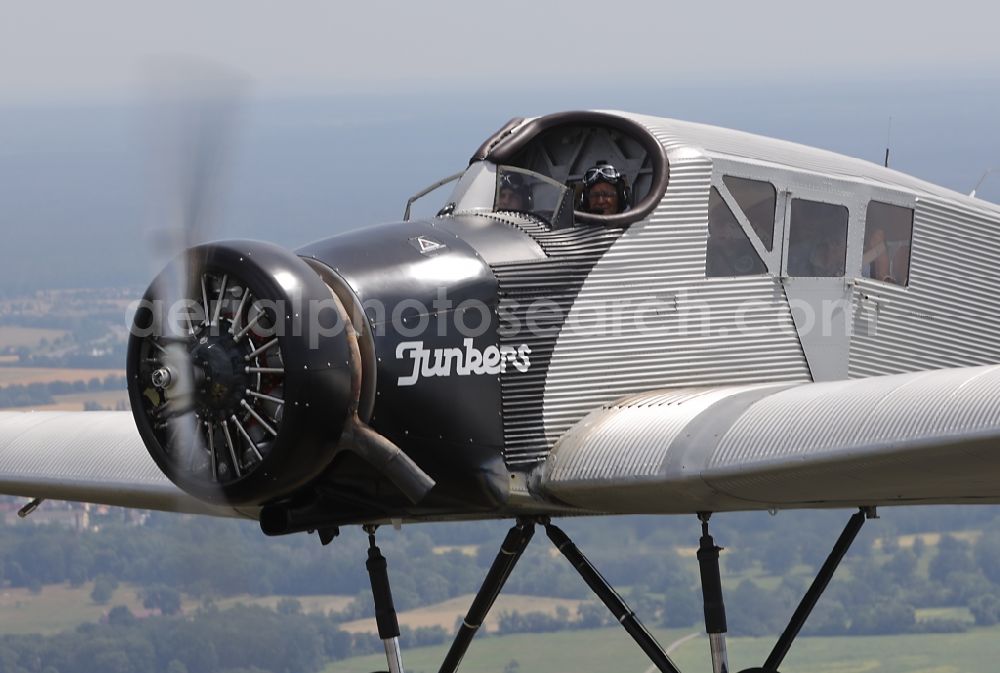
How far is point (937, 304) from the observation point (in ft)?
46.7

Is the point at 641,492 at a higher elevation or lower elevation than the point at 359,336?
lower

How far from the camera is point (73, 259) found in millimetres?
45125

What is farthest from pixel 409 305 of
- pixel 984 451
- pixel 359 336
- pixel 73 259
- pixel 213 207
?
pixel 73 259

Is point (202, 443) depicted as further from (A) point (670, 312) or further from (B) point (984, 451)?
(B) point (984, 451)

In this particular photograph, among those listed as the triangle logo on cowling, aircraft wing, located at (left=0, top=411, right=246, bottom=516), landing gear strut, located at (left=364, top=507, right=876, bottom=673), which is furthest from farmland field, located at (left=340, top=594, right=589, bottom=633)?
the triangle logo on cowling

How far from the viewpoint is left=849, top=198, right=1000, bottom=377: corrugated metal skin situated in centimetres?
1380

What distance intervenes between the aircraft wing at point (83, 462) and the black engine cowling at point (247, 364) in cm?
304

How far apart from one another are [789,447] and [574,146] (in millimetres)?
3321

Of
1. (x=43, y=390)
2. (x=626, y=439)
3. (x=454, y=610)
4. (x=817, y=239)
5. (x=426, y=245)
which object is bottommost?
(x=454, y=610)

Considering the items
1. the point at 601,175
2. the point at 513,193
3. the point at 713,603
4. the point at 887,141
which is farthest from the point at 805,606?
the point at 887,141

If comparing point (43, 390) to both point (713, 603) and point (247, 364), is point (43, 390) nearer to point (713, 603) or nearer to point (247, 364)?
point (713, 603)

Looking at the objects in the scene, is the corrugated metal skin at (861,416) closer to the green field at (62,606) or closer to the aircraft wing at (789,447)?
the aircraft wing at (789,447)

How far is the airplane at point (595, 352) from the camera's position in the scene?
11141 millimetres

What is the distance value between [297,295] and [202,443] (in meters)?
1.19
